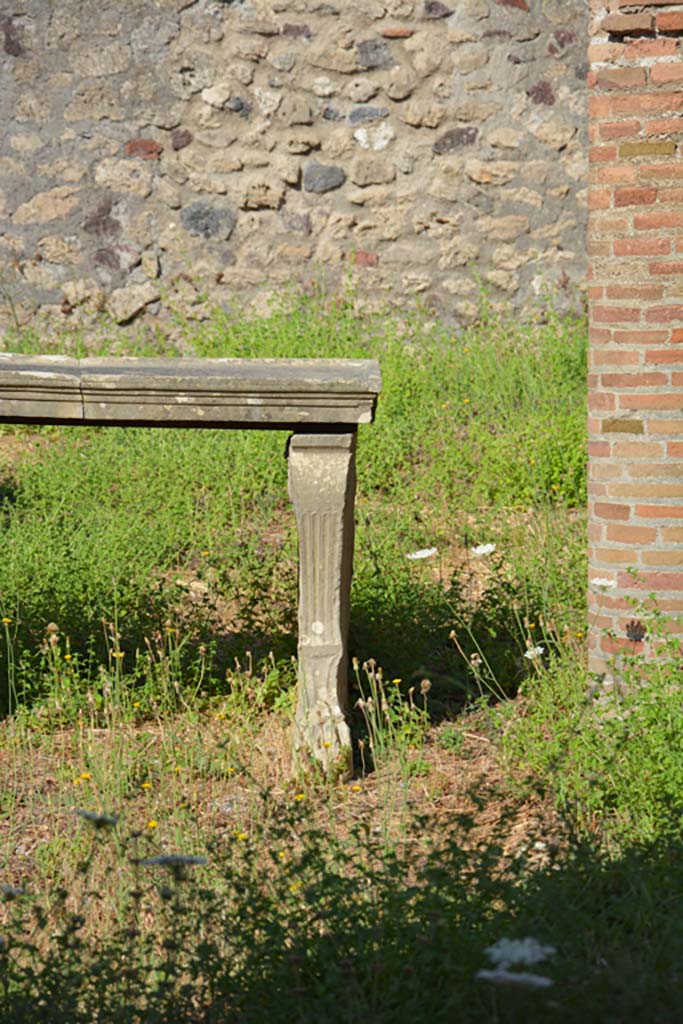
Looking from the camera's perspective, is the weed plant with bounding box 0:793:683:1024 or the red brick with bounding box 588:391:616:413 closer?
the weed plant with bounding box 0:793:683:1024

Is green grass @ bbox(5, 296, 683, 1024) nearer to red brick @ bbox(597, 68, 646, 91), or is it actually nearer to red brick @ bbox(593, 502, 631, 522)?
red brick @ bbox(593, 502, 631, 522)

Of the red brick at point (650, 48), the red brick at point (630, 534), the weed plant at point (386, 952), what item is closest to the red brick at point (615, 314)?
the red brick at point (630, 534)

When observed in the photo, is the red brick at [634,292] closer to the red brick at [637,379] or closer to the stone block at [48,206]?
the red brick at [637,379]

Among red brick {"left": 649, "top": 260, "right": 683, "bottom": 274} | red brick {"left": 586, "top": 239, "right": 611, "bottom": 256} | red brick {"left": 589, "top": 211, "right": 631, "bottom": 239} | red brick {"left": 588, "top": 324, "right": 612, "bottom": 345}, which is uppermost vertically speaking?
red brick {"left": 589, "top": 211, "right": 631, "bottom": 239}

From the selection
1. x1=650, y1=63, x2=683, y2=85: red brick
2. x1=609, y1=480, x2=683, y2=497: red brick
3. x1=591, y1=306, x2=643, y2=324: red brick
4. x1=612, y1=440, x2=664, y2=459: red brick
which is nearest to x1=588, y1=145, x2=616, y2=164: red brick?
x1=650, y1=63, x2=683, y2=85: red brick

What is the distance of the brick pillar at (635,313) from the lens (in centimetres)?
373

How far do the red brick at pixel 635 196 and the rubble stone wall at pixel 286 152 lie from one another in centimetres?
437

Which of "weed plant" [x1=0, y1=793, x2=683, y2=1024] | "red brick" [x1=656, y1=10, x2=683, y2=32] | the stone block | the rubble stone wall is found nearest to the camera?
"weed plant" [x1=0, y1=793, x2=683, y2=1024]

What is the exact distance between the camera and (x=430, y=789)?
3770 mm

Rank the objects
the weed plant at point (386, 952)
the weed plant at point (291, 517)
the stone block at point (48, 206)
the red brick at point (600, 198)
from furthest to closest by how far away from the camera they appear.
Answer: the stone block at point (48, 206), the weed plant at point (291, 517), the red brick at point (600, 198), the weed plant at point (386, 952)

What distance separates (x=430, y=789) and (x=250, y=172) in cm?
531

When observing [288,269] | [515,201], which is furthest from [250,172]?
[515,201]

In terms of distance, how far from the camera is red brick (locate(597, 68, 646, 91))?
3736 mm

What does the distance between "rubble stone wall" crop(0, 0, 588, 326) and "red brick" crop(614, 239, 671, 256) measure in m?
4.37
